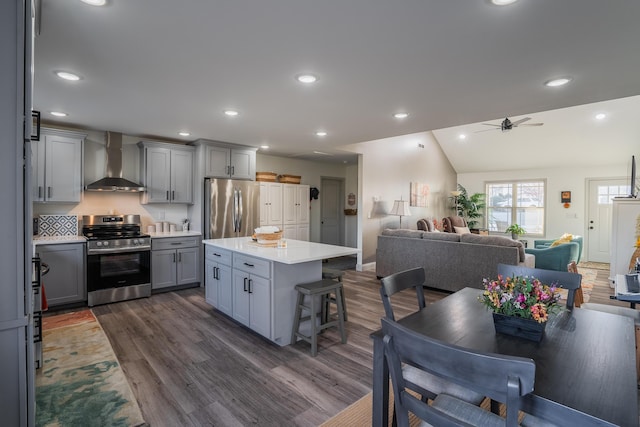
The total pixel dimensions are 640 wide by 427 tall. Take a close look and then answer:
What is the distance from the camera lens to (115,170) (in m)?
4.77

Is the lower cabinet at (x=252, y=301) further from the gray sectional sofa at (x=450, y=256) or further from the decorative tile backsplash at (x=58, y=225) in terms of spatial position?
the gray sectional sofa at (x=450, y=256)

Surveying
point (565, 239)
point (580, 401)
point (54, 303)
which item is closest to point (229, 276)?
point (54, 303)

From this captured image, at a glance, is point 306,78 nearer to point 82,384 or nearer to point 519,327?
point 519,327

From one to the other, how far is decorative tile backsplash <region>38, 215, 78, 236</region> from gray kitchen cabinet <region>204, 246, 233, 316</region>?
2.18 m

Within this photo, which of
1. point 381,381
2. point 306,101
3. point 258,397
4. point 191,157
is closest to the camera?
point 381,381

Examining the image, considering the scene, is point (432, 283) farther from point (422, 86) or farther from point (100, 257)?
point (100, 257)

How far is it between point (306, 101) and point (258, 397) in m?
2.73

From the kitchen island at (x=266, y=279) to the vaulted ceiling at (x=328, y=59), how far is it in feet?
5.12

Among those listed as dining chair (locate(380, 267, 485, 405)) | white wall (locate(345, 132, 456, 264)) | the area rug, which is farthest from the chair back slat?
white wall (locate(345, 132, 456, 264))

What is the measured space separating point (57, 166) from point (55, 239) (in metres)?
0.98

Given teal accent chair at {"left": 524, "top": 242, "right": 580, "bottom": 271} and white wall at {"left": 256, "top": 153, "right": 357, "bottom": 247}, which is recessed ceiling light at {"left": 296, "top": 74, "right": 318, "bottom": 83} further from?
teal accent chair at {"left": 524, "top": 242, "right": 580, "bottom": 271}

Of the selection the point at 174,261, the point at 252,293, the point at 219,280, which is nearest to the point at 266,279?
the point at 252,293

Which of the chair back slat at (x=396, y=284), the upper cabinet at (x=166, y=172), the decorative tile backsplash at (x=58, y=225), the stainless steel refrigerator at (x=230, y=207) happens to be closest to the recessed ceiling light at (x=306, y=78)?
the chair back slat at (x=396, y=284)

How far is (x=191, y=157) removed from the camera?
544cm
